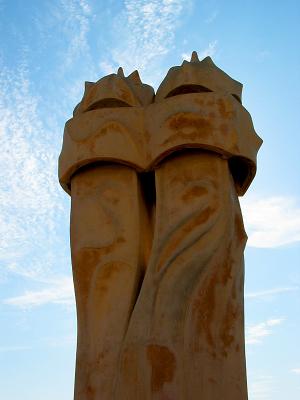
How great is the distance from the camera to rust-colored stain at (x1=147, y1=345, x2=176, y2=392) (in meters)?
3.87

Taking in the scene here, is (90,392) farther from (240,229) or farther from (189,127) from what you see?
(189,127)

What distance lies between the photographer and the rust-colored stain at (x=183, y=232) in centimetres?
427

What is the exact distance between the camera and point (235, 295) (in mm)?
4344

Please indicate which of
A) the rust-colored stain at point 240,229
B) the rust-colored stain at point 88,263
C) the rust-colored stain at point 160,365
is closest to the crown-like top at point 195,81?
the rust-colored stain at point 240,229

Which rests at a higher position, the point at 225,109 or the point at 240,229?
the point at 225,109

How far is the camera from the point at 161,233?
4344 millimetres

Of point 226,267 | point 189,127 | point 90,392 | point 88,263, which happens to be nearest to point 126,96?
point 189,127

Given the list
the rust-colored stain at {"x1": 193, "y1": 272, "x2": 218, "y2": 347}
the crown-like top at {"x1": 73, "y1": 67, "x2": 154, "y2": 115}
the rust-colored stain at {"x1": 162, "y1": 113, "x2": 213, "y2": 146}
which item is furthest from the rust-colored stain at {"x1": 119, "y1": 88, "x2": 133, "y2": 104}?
the rust-colored stain at {"x1": 193, "y1": 272, "x2": 218, "y2": 347}

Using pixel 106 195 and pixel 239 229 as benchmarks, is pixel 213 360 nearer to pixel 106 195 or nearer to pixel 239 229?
pixel 239 229

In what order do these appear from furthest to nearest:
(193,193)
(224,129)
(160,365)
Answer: (224,129), (193,193), (160,365)

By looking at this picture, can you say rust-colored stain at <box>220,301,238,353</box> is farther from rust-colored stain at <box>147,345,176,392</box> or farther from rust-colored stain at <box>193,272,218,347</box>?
rust-colored stain at <box>147,345,176,392</box>

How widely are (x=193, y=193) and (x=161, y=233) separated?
382 millimetres

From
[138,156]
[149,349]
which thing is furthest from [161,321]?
[138,156]

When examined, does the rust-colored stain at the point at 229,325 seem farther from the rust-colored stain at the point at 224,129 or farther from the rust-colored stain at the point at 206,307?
the rust-colored stain at the point at 224,129
